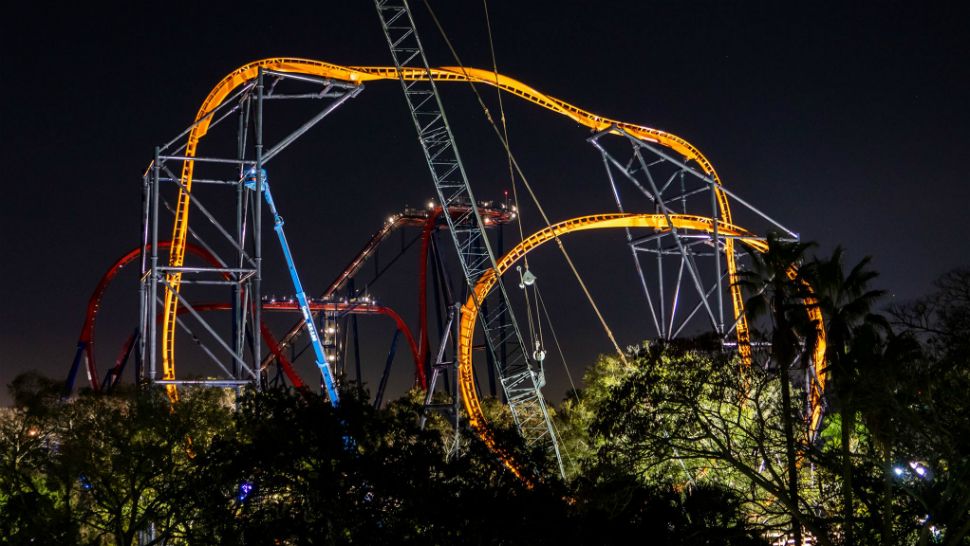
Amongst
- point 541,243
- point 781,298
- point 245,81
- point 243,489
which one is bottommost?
point 243,489

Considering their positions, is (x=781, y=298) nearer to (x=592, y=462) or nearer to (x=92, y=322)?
(x=592, y=462)

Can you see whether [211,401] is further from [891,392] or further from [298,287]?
[891,392]

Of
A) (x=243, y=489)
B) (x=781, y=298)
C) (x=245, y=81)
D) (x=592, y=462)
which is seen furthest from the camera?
(x=245, y=81)

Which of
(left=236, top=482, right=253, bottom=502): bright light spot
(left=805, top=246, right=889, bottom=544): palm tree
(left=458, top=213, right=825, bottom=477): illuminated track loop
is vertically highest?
(left=458, top=213, right=825, bottom=477): illuminated track loop

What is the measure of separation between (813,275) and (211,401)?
11.3 metres

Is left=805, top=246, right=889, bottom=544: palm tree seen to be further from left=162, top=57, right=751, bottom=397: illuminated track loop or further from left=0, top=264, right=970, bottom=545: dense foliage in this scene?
left=162, top=57, right=751, bottom=397: illuminated track loop

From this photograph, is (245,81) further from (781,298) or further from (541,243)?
(781,298)

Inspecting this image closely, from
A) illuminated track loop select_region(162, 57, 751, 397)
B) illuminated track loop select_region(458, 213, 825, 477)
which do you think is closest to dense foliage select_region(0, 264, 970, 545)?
illuminated track loop select_region(162, 57, 751, 397)

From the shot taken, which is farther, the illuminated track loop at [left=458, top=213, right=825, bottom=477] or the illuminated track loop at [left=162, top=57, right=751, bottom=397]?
the illuminated track loop at [left=458, top=213, right=825, bottom=477]

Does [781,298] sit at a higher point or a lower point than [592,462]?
higher

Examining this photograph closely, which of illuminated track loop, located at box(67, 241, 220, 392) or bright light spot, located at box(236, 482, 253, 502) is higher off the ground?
illuminated track loop, located at box(67, 241, 220, 392)

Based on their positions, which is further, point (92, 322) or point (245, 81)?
point (92, 322)

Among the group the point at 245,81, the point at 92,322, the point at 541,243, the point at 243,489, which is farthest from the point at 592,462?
the point at 92,322

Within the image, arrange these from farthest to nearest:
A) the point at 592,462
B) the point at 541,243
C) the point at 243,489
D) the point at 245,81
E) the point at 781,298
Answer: the point at 541,243 → the point at 245,81 → the point at 592,462 → the point at 243,489 → the point at 781,298
